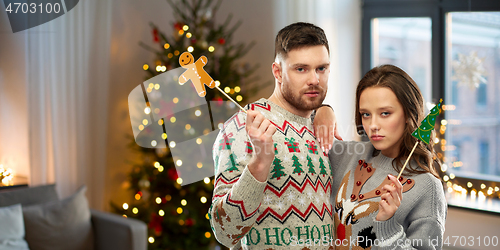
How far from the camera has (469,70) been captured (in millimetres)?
2877

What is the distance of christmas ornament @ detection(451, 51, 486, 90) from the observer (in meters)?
2.81

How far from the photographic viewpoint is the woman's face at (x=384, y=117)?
1169 mm

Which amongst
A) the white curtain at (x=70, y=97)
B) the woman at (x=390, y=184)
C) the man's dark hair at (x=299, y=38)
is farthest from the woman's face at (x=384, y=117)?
the white curtain at (x=70, y=97)

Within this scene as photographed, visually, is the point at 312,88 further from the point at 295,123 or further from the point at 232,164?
the point at 232,164

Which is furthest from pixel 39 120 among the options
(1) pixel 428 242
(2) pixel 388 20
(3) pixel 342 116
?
(2) pixel 388 20

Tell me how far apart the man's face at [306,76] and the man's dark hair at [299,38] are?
0.05ft

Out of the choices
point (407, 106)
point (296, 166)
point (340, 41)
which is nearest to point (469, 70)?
point (340, 41)

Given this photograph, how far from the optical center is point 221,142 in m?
1.15

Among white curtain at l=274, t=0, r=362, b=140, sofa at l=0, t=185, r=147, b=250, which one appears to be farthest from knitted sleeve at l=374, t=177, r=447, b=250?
white curtain at l=274, t=0, r=362, b=140

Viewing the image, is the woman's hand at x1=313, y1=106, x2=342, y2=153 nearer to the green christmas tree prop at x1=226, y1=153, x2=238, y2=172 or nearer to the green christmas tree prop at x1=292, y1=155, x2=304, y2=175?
the green christmas tree prop at x1=292, y1=155, x2=304, y2=175

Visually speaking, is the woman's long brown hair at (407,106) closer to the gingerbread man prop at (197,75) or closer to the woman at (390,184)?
the woman at (390,184)

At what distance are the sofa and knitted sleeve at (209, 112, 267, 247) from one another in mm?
1561

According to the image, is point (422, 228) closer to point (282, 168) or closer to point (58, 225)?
point (282, 168)

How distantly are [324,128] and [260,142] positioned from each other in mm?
467
